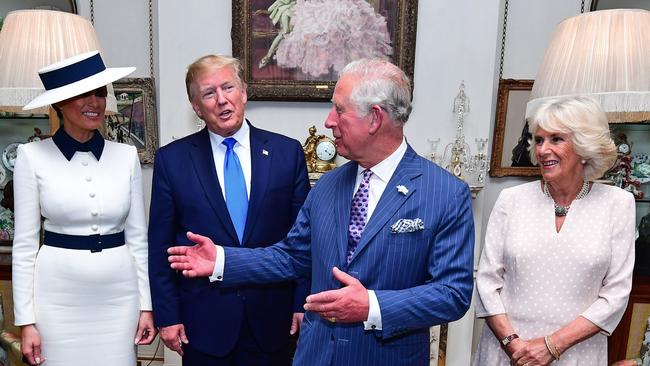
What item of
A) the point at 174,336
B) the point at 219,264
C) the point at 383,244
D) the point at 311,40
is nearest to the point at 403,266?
the point at 383,244

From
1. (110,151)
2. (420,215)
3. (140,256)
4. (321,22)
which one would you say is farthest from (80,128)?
(321,22)

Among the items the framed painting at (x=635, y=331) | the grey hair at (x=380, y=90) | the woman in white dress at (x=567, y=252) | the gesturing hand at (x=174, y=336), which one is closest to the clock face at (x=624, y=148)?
the framed painting at (x=635, y=331)

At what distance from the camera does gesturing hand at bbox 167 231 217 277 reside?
1492 millimetres

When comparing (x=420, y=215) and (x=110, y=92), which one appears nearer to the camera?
(x=420, y=215)

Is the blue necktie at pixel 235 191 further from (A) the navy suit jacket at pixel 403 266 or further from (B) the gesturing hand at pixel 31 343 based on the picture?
(B) the gesturing hand at pixel 31 343

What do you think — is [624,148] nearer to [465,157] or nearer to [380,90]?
[465,157]

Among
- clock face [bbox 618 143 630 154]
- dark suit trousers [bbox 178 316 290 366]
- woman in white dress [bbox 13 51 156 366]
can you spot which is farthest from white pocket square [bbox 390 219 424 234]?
clock face [bbox 618 143 630 154]

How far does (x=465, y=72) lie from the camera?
2.80 meters

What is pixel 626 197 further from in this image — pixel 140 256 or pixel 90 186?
pixel 90 186

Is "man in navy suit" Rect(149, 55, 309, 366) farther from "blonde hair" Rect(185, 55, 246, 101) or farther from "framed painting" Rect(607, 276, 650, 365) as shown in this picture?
"framed painting" Rect(607, 276, 650, 365)

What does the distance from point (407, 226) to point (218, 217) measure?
2.33 ft

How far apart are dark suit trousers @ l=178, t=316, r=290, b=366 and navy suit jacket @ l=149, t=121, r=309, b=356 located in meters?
0.02

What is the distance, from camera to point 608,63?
6.07 ft

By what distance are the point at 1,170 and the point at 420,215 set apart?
2743mm
